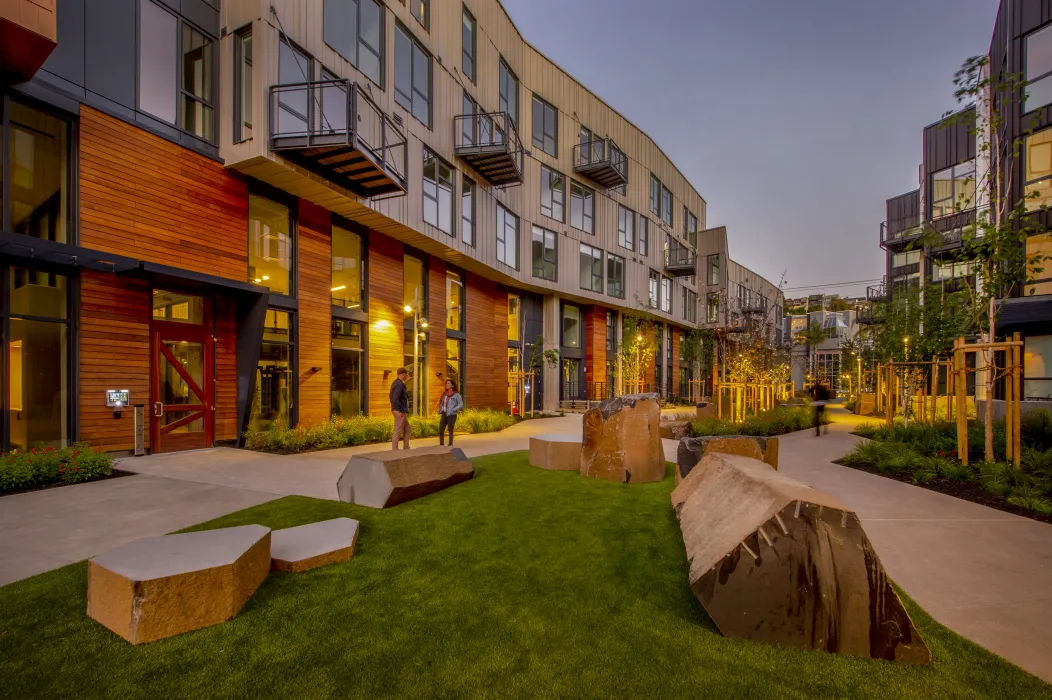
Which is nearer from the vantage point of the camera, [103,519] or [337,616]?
[337,616]

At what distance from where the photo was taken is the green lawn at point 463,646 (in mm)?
2793

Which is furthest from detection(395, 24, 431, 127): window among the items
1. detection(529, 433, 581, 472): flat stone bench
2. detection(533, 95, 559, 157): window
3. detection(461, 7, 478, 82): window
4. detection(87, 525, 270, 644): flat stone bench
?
detection(87, 525, 270, 644): flat stone bench

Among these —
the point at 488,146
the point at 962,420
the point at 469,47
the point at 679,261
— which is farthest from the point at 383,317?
the point at 679,261

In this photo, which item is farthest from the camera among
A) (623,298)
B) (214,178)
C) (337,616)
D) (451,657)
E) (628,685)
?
(623,298)

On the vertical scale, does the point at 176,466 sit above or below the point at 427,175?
below

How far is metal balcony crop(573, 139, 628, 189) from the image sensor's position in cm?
2653

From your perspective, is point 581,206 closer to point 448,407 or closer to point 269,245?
point 269,245

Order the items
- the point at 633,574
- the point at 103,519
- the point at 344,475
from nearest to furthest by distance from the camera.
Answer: the point at 633,574, the point at 103,519, the point at 344,475

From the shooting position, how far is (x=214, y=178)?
11445 millimetres

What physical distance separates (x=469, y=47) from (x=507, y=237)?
300 inches

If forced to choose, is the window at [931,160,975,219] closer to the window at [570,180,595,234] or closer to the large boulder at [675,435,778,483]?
the window at [570,180,595,234]

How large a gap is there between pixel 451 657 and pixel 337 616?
1006 mm

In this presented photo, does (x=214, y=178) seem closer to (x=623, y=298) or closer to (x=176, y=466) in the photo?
(x=176, y=466)

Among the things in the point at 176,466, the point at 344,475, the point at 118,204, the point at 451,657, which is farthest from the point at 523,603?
the point at 118,204
